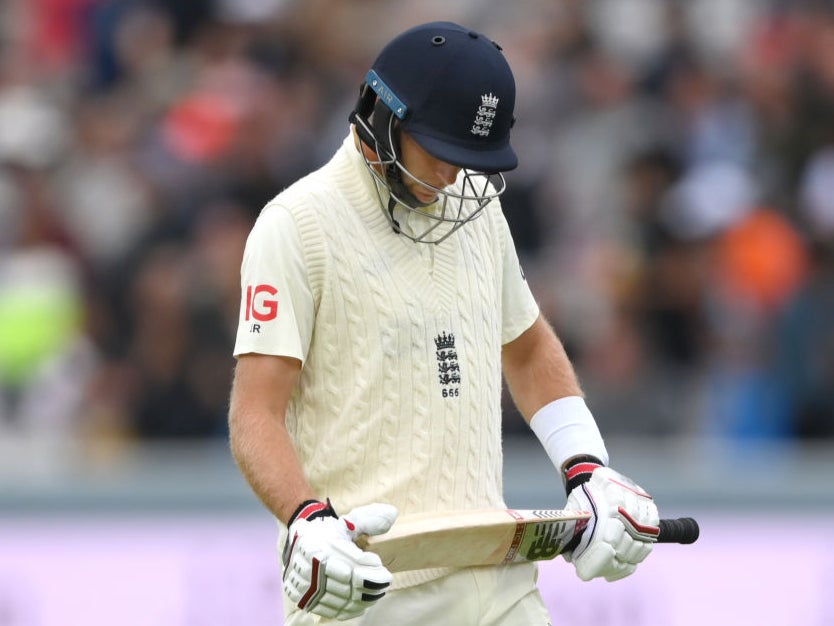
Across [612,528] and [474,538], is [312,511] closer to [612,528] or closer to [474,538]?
[474,538]

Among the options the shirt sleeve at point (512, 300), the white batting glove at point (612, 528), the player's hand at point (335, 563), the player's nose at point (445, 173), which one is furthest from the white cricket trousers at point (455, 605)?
the player's nose at point (445, 173)

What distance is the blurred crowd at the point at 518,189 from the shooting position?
28.6ft

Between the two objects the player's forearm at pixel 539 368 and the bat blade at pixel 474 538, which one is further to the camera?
the player's forearm at pixel 539 368

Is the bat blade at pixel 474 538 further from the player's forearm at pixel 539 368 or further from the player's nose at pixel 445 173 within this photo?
the player's nose at pixel 445 173

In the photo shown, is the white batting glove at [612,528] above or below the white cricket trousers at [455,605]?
above

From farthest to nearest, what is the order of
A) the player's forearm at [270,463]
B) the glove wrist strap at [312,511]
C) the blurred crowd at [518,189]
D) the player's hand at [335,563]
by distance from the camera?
1. the blurred crowd at [518,189]
2. the player's forearm at [270,463]
3. the glove wrist strap at [312,511]
4. the player's hand at [335,563]

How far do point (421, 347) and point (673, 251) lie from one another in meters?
5.09

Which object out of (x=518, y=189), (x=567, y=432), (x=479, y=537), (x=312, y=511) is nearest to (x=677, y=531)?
(x=567, y=432)

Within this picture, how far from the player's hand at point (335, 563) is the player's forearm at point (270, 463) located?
0.33 feet

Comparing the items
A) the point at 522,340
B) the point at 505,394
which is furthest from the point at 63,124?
the point at 522,340

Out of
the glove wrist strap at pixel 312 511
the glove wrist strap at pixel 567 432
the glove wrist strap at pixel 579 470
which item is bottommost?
the glove wrist strap at pixel 579 470

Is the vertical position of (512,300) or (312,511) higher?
(512,300)

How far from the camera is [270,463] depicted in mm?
4000

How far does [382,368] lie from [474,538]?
472 millimetres
